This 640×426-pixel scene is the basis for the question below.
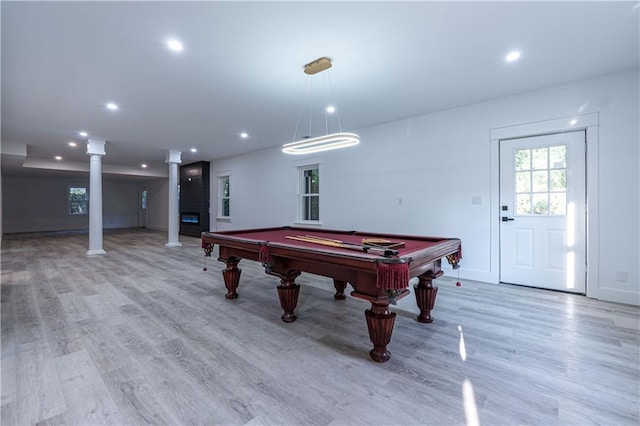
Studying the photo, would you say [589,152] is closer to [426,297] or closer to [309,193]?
[426,297]

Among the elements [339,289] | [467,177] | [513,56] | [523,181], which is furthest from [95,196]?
[523,181]

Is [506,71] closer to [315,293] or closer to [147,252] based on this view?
[315,293]

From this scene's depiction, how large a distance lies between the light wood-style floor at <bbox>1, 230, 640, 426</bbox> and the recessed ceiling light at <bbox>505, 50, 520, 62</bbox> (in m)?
2.51

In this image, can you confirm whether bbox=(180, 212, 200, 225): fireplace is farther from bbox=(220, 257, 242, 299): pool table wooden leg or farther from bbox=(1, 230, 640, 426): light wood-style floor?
bbox=(220, 257, 242, 299): pool table wooden leg

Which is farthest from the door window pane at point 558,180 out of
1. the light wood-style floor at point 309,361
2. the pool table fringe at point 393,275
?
the pool table fringe at point 393,275

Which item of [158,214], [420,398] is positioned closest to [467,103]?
[420,398]

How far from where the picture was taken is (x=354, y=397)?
1.61m

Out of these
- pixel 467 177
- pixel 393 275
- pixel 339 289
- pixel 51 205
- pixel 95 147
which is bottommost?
pixel 339 289

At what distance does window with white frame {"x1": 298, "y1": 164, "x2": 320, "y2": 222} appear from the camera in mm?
6199

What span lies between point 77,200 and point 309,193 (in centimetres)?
1226

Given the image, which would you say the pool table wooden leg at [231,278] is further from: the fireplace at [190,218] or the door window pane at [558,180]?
the fireplace at [190,218]

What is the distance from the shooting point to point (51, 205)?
1189 centimetres

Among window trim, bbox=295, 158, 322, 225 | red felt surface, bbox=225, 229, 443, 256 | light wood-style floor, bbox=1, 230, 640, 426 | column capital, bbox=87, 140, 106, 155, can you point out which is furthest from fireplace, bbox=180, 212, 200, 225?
red felt surface, bbox=225, 229, 443, 256

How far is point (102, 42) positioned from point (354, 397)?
11.1 feet
